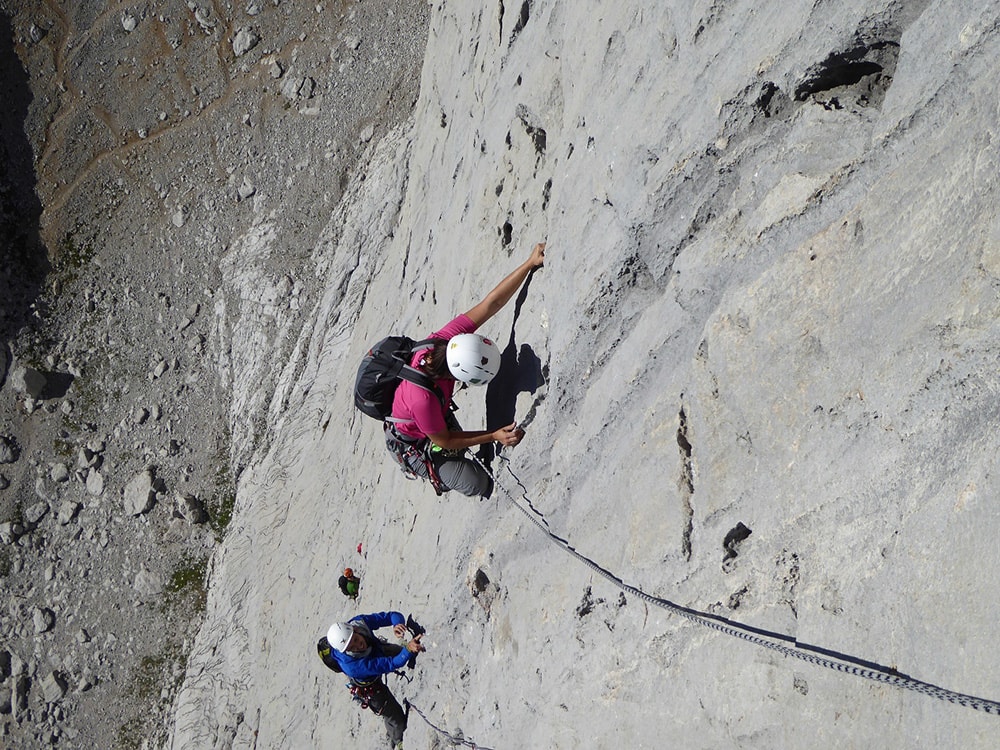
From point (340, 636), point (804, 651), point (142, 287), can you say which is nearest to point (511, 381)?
point (340, 636)

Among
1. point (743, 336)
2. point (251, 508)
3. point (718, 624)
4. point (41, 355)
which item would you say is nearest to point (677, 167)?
point (743, 336)

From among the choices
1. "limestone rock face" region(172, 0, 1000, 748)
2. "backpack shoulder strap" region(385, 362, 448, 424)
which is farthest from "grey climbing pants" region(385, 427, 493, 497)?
"backpack shoulder strap" region(385, 362, 448, 424)

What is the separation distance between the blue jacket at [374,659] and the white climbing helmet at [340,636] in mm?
97

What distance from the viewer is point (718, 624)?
453cm

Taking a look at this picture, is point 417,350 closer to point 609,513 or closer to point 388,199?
point 609,513

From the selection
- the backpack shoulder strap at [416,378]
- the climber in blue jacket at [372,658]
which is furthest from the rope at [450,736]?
the backpack shoulder strap at [416,378]

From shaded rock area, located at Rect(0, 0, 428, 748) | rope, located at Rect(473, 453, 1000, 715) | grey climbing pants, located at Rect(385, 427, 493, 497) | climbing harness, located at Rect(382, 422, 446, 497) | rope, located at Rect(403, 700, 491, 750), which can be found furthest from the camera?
shaded rock area, located at Rect(0, 0, 428, 748)

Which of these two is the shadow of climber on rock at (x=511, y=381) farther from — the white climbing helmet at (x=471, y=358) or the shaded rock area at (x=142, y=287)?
the shaded rock area at (x=142, y=287)

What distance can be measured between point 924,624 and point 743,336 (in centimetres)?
185

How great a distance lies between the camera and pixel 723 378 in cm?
491

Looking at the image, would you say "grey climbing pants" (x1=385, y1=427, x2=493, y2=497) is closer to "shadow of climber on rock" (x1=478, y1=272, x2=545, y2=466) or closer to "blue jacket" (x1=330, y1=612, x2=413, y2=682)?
"shadow of climber on rock" (x1=478, y1=272, x2=545, y2=466)

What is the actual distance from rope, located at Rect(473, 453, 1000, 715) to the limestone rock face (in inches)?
2.0

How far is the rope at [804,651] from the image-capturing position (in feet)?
10.5

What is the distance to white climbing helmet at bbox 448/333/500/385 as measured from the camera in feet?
22.9
